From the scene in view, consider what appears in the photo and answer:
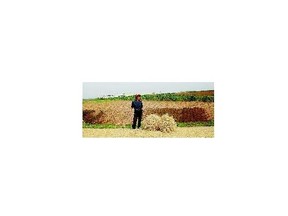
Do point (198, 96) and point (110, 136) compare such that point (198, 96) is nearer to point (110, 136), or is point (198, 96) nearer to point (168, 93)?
point (168, 93)

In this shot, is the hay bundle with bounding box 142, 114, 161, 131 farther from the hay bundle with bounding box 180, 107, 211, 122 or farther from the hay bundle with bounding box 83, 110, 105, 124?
the hay bundle with bounding box 83, 110, 105, 124

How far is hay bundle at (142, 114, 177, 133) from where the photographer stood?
300 inches

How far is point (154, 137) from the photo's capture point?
750 centimetres

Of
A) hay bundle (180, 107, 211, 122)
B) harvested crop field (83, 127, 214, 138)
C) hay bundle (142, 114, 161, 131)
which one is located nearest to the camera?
harvested crop field (83, 127, 214, 138)

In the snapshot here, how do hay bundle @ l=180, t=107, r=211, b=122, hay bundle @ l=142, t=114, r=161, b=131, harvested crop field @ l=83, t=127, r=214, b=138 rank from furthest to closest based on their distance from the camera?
hay bundle @ l=180, t=107, r=211, b=122
hay bundle @ l=142, t=114, r=161, b=131
harvested crop field @ l=83, t=127, r=214, b=138

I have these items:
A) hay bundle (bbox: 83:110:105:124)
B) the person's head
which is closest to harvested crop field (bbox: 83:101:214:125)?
hay bundle (bbox: 83:110:105:124)

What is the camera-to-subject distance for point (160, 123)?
7.64 meters

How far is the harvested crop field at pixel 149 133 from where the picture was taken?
7516 millimetres

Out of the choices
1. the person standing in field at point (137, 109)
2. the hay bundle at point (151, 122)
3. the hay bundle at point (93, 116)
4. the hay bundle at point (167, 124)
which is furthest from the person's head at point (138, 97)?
the hay bundle at point (93, 116)

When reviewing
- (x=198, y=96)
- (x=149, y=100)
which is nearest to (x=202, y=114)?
(x=198, y=96)

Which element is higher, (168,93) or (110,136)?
(168,93)

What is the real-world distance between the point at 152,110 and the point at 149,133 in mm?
398

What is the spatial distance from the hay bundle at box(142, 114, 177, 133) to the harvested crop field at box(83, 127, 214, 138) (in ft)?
0.23

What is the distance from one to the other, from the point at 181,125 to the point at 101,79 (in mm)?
1332
